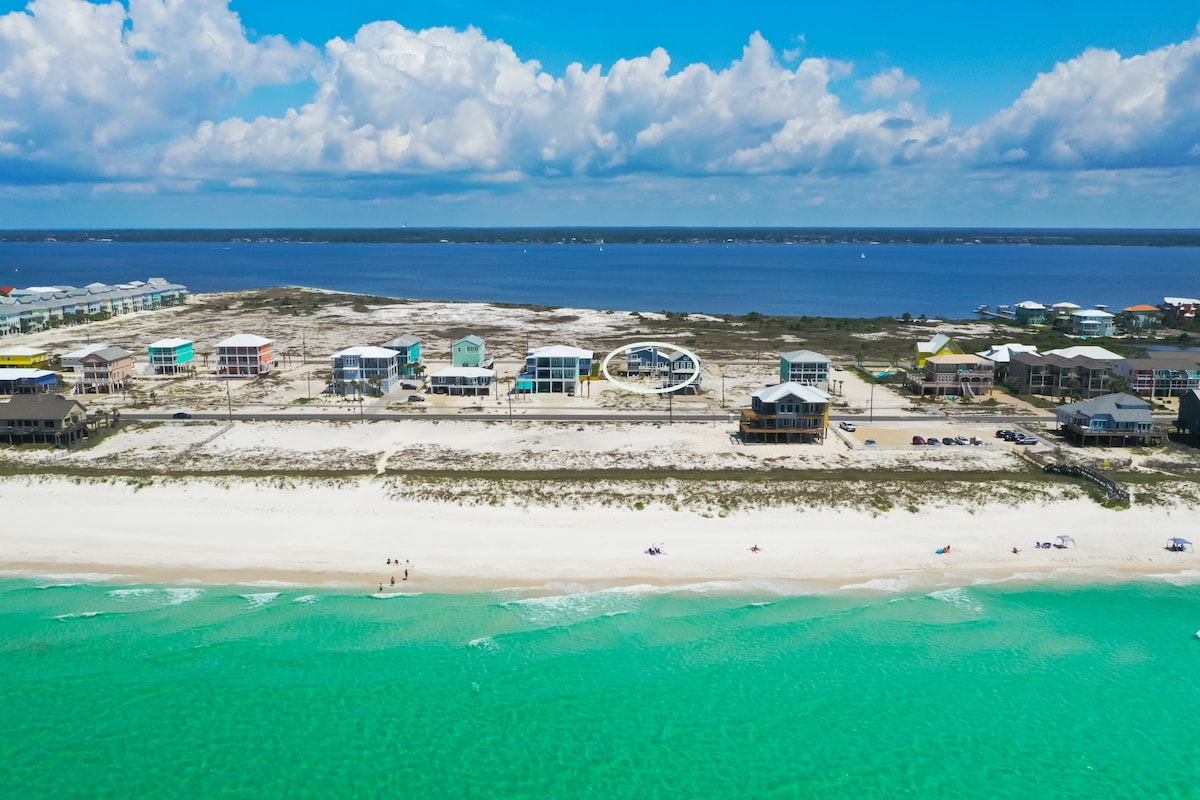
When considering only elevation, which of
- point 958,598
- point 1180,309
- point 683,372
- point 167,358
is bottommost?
point 958,598

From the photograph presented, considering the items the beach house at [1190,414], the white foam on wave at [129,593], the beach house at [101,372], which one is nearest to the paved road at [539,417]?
the beach house at [1190,414]

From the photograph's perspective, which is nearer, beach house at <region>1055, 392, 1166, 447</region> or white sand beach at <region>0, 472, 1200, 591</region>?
white sand beach at <region>0, 472, 1200, 591</region>

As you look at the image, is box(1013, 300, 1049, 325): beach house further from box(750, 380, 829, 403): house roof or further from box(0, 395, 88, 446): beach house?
box(0, 395, 88, 446): beach house

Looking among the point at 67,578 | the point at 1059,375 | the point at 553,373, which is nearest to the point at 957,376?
the point at 1059,375

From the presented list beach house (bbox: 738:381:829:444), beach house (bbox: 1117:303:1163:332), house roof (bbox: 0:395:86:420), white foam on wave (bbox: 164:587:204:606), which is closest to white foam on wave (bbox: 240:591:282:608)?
white foam on wave (bbox: 164:587:204:606)

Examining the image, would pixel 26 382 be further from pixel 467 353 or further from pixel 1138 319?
pixel 1138 319
